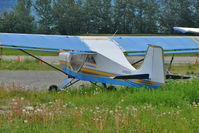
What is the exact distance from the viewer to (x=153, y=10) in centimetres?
6688

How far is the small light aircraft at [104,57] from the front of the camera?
831cm

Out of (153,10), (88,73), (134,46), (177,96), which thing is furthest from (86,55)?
(153,10)

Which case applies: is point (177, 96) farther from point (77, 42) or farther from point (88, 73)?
point (77, 42)

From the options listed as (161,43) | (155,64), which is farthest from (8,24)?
(155,64)

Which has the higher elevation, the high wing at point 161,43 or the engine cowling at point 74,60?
the high wing at point 161,43

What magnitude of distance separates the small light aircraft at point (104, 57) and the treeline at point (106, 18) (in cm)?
4715

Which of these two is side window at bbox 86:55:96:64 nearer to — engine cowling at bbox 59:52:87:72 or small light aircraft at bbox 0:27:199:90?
small light aircraft at bbox 0:27:199:90

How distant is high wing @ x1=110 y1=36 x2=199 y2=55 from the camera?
1181 centimetres

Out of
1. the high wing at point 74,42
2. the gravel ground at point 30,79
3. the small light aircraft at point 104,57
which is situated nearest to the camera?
the small light aircraft at point 104,57

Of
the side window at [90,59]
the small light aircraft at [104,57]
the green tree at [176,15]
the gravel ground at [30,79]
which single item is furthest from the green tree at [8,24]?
the side window at [90,59]

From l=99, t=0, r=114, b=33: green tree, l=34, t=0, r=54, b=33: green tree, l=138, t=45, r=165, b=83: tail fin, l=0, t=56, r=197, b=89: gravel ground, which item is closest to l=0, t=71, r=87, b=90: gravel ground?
l=0, t=56, r=197, b=89: gravel ground

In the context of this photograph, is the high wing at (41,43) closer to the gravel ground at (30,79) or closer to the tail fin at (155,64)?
the gravel ground at (30,79)

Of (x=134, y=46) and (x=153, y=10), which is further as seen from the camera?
(x=153, y=10)

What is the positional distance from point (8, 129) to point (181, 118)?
291 cm
